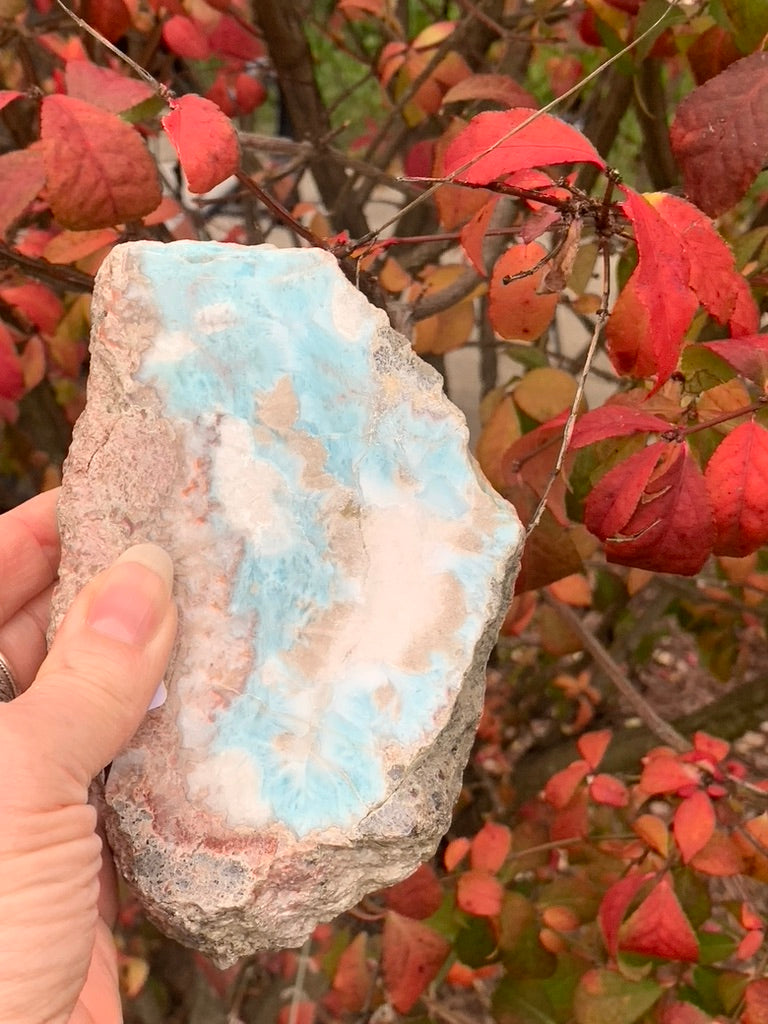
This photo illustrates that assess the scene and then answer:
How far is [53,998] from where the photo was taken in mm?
848

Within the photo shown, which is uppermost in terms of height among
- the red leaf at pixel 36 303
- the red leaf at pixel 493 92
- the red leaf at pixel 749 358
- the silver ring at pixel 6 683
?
the red leaf at pixel 493 92

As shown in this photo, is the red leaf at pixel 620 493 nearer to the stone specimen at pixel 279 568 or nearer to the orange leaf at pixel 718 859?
the stone specimen at pixel 279 568

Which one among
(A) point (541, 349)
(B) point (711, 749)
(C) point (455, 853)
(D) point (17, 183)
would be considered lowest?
(C) point (455, 853)

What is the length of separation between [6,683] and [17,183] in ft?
2.01

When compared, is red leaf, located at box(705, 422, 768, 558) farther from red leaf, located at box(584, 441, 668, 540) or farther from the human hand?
the human hand

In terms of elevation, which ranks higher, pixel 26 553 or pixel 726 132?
pixel 726 132

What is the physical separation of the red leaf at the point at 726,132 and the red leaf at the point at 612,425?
22cm

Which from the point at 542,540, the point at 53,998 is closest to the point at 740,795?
the point at 542,540

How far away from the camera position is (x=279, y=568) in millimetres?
945

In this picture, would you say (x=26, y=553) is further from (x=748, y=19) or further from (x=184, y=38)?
(x=748, y=19)

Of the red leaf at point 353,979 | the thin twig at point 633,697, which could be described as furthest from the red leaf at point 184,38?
the red leaf at point 353,979

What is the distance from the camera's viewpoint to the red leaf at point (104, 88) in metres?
1.06

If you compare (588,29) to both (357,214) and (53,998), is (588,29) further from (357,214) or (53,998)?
(53,998)

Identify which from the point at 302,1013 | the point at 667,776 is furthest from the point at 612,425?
the point at 302,1013
